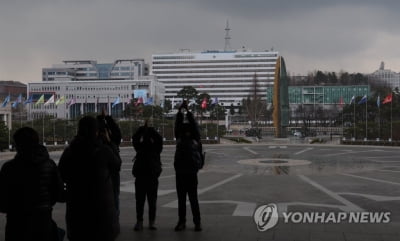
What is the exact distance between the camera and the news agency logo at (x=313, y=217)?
8.82 meters

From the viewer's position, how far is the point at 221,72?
18475cm

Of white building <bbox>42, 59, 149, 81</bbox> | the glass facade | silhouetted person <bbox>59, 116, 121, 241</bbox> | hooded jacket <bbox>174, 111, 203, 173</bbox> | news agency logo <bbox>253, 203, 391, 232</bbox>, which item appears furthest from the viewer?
white building <bbox>42, 59, 149, 81</bbox>

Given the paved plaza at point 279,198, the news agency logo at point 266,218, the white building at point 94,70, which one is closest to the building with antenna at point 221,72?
the white building at point 94,70

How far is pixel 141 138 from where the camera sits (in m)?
7.84

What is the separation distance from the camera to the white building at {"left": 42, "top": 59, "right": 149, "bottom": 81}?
172 metres

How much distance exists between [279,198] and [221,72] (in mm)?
173067

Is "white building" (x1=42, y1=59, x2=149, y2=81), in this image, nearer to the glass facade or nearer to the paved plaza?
the glass facade

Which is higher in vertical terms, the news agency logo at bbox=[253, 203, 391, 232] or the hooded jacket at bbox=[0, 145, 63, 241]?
the hooded jacket at bbox=[0, 145, 63, 241]

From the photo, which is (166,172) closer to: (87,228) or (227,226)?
(227,226)

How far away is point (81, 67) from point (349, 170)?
16757 cm

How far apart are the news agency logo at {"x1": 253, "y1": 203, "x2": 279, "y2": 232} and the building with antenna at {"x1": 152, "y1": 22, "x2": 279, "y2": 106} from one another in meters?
170

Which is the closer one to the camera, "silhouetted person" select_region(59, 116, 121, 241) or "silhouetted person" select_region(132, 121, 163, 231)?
"silhouetted person" select_region(59, 116, 121, 241)

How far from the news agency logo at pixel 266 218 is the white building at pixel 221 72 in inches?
6676

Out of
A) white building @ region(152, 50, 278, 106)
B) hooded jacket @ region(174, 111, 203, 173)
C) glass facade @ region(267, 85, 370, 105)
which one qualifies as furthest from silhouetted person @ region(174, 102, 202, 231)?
white building @ region(152, 50, 278, 106)
